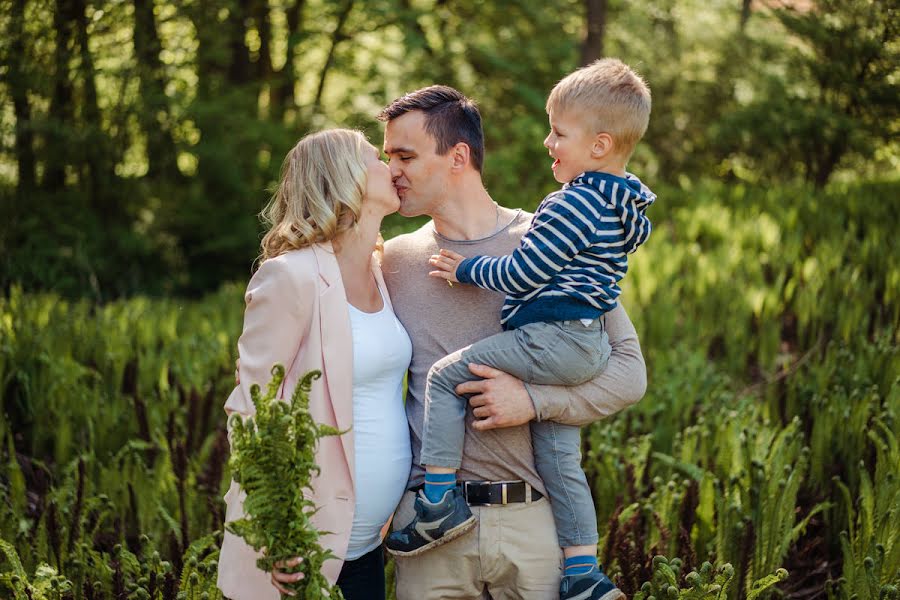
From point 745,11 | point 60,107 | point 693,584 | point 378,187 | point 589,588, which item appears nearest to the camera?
point 693,584

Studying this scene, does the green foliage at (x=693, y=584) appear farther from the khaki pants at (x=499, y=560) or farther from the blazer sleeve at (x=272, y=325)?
the blazer sleeve at (x=272, y=325)

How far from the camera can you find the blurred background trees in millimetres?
6594

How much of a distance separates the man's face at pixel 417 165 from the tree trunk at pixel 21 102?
4601 millimetres

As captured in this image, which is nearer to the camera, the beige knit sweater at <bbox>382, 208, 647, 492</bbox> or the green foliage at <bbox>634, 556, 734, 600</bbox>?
the green foliage at <bbox>634, 556, 734, 600</bbox>

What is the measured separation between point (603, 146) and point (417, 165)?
54 centimetres

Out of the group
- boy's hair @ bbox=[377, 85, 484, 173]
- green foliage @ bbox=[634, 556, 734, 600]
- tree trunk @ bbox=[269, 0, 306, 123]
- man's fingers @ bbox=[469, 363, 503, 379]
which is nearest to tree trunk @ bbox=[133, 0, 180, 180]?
tree trunk @ bbox=[269, 0, 306, 123]

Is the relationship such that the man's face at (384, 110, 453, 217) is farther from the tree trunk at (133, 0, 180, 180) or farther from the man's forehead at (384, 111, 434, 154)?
the tree trunk at (133, 0, 180, 180)

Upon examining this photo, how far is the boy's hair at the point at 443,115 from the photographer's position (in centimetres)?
239

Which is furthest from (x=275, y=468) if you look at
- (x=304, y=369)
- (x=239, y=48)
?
(x=239, y=48)

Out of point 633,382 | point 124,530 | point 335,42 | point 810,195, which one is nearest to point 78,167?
point 335,42

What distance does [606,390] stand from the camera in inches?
85.0

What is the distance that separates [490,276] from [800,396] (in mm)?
2104

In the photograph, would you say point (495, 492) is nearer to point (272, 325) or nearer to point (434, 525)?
point (434, 525)

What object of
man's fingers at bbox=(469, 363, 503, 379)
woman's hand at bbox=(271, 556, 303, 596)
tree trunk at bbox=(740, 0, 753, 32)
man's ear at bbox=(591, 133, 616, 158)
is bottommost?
A: woman's hand at bbox=(271, 556, 303, 596)
